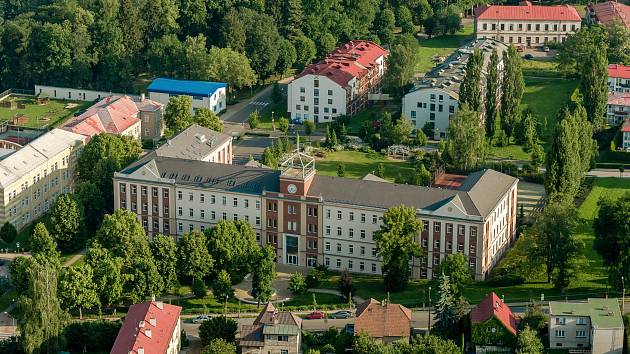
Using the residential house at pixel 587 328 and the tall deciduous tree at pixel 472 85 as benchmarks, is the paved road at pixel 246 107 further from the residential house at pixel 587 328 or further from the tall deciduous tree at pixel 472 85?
the residential house at pixel 587 328

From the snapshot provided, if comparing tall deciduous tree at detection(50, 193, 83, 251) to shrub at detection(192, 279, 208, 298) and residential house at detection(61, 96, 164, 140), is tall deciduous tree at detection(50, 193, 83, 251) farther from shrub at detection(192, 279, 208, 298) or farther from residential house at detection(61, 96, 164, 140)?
residential house at detection(61, 96, 164, 140)

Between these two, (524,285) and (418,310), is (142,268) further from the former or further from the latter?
(524,285)

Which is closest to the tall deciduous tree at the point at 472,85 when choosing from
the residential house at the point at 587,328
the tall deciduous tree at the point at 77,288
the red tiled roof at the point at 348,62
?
the red tiled roof at the point at 348,62

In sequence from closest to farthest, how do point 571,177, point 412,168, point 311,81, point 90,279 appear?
1. point 90,279
2. point 571,177
3. point 412,168
4. point 311,81

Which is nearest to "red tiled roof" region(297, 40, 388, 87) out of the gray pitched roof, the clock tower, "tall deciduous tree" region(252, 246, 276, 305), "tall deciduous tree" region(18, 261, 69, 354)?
the gray pitched roof

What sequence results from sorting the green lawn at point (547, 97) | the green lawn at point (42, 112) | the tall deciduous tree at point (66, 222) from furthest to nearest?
the green lawn at point (42, 112) < the green lawn at point (547, 97) < the tall deciduous tree at point (66, 222)

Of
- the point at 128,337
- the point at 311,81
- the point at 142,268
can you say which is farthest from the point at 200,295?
the point at 311,81
